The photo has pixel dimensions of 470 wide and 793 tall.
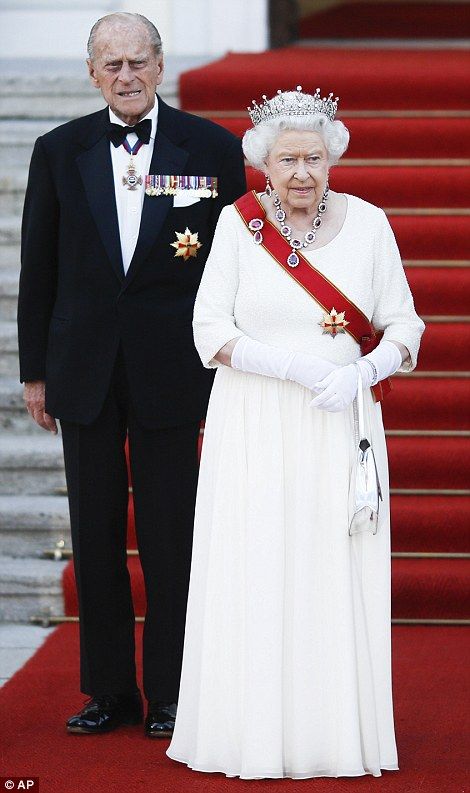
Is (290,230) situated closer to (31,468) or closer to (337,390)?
(337,390)

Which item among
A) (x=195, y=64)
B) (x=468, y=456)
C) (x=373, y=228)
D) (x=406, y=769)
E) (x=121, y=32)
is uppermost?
(x=195, y=64)

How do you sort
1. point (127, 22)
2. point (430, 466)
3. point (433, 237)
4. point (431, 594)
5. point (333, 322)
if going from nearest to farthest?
point (333, 322) → point (127, 22) → point (431, 594) → point (430, 466) → point (433, 237)

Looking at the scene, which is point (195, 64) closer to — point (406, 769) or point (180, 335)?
point (180, 335)

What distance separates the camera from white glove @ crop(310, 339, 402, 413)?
10.7 feet

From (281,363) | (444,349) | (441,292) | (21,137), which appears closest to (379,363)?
(281,363)

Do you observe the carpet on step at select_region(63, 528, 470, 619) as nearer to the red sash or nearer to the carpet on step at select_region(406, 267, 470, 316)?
the carpet on step at select_region(406, 267, 470, 316)

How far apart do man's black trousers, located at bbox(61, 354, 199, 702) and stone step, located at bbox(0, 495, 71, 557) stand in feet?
4.24

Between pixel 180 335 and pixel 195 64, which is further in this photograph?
pixel 195 64

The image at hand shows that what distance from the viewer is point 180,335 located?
370 cm

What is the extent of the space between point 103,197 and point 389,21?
7.78m

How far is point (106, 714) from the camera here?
3.77m

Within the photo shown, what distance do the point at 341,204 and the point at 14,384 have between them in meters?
2.36

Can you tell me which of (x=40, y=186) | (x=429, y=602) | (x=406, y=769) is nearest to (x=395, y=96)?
(x=429, y=602)

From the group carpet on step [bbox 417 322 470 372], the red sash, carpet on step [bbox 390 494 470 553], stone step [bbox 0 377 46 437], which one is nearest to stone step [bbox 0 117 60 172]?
stone step [bbox 0 377 46 437]
